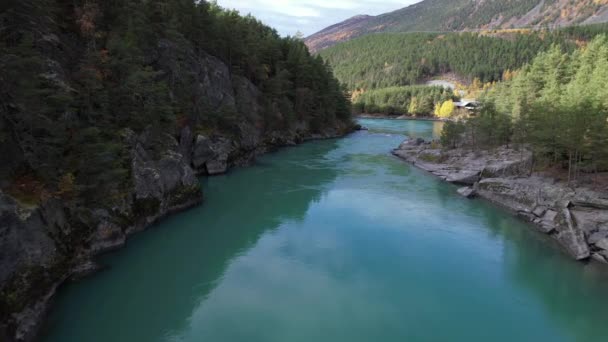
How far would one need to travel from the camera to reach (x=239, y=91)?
5488 centimetres

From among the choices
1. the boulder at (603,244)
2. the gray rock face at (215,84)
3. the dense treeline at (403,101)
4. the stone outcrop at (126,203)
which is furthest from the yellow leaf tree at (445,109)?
the boulder at (603,244)

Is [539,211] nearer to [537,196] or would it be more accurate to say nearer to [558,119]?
[537,196]

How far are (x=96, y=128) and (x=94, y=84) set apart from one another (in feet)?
13.3

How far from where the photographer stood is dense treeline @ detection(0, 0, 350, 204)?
16953 millimetres

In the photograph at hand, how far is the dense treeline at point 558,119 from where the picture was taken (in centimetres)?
3052

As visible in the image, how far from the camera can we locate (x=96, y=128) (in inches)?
817

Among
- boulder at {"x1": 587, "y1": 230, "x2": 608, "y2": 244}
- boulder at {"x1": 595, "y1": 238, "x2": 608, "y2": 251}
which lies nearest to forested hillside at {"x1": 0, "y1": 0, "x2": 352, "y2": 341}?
boulder at {"x1": 587, "y1": 230, "x2": 608, "y2": 244}

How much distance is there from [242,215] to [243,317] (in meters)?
14.4

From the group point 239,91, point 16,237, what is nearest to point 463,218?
point 16,237

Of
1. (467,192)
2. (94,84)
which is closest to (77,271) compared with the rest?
(94,84)

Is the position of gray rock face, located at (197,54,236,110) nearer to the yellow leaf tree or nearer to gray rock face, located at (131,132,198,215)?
gray rock face, located at (131,132,198,215)

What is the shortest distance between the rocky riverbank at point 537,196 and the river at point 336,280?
4.05 ft

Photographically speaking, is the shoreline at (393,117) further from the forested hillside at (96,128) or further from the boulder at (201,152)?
the boulder at (201,152)

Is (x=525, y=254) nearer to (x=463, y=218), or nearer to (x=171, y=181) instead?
(x=463, y=218)
